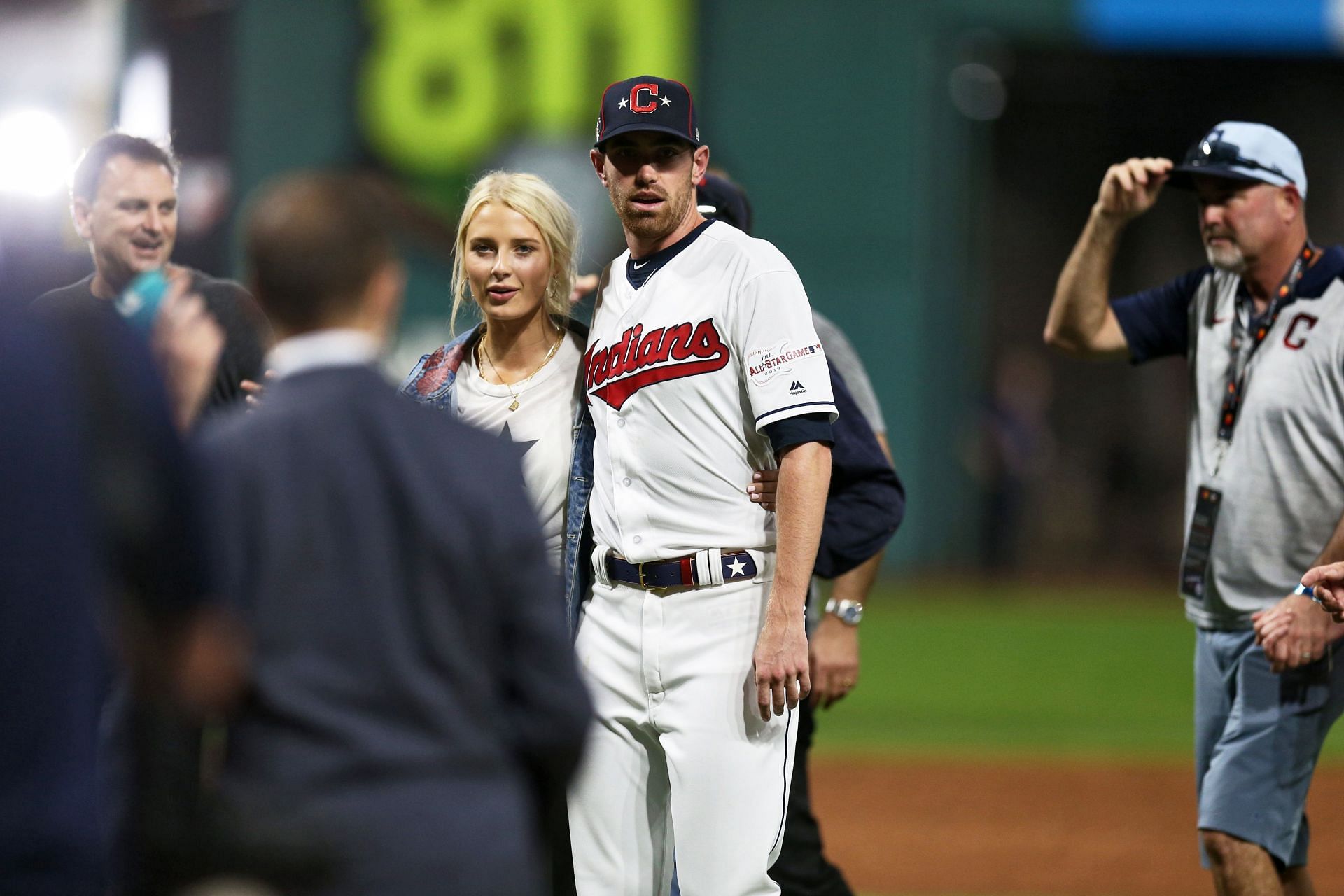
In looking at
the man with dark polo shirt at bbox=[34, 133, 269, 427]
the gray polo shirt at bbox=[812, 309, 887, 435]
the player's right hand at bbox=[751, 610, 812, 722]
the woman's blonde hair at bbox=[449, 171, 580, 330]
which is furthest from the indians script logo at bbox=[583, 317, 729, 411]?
the man with dark polo shirt at bbox=[34, 133, 269, 427]

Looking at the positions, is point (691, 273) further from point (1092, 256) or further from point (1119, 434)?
point (1119, 434)

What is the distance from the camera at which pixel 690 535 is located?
135 inches

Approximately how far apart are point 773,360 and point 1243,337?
156 centimetres

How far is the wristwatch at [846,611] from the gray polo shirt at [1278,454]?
0.95m

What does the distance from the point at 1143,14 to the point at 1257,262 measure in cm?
1305

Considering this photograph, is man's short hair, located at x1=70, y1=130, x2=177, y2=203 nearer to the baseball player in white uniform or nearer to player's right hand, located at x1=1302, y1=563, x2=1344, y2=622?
the baseball player in white uniform

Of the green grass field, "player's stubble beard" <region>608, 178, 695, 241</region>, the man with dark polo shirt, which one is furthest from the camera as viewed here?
the green grass field

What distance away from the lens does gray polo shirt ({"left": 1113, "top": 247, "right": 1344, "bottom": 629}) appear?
3.96 m

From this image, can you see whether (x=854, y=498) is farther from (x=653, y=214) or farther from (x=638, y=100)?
(x=638, y=100)

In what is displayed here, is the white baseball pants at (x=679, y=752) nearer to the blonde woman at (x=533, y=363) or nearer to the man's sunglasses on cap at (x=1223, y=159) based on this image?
the blonde woman at (x=533, y=363)

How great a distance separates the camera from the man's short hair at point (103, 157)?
12.6 feet

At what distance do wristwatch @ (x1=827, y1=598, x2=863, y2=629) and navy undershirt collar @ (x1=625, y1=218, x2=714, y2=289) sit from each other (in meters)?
1.23

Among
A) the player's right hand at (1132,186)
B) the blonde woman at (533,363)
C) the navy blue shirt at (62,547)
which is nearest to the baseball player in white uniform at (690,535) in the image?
the blonde woman at (533,363)

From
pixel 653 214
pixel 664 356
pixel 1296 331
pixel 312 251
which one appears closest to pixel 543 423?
pixel 664 356
